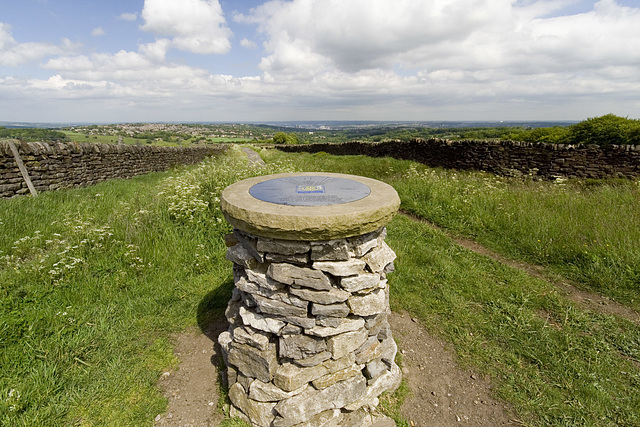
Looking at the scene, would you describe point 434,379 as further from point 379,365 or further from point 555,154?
point 555,154

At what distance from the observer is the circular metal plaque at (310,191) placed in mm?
2900

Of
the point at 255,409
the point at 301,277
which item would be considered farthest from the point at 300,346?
the point at 255,409

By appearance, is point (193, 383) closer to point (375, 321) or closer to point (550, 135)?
point (375, 321)

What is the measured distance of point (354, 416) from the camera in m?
2.73

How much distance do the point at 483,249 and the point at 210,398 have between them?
210 inches

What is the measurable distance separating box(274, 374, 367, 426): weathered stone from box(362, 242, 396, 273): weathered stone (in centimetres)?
104

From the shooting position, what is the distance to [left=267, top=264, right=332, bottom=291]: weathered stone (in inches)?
102

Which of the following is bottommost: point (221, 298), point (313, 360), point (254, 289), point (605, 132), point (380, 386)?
point (380, 386)

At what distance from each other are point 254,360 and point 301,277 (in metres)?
0.93

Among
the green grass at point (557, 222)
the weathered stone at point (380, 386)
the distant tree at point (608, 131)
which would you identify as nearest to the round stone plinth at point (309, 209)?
the weathered stone at point (380, 386)

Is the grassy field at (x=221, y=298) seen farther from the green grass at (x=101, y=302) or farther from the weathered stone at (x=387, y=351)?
the weathered stone at (x=387, y=351)

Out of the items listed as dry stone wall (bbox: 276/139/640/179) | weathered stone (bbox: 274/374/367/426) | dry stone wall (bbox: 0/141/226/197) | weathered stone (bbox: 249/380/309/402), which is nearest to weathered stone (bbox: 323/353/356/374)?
weathered stone (bbox: 274/374/367/426)

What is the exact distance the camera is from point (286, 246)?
258cm

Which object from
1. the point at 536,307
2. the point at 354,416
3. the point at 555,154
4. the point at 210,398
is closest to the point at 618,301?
the point at 536,307
